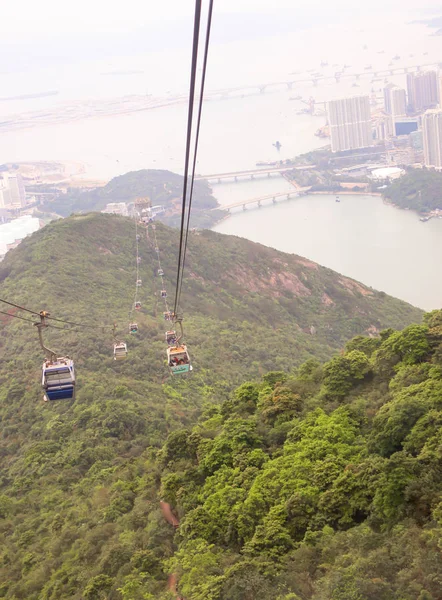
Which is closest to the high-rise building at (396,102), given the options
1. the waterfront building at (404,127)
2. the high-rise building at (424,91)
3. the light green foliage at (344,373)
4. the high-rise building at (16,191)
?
the high-rise building at (424,91)

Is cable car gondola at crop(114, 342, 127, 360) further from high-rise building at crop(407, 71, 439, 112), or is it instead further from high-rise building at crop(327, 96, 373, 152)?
high-rise building at crop(407, 71, 439, 112)

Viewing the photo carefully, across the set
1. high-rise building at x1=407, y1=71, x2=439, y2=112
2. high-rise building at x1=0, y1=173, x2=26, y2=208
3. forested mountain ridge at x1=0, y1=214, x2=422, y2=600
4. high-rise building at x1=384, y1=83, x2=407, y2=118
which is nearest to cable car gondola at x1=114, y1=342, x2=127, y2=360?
forested mountain ridge at x1=0, y1=214, x2=422, y2=600

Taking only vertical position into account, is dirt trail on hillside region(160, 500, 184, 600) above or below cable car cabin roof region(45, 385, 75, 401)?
below

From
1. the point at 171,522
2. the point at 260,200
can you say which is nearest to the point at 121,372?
the point at 171,522

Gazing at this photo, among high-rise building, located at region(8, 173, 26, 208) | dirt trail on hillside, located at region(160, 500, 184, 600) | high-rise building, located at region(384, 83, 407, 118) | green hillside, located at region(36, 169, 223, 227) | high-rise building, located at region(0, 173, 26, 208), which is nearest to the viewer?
dirt trail on hillside, located at region(160, 500, 184, 600)

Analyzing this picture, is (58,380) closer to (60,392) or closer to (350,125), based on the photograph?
(60,392)

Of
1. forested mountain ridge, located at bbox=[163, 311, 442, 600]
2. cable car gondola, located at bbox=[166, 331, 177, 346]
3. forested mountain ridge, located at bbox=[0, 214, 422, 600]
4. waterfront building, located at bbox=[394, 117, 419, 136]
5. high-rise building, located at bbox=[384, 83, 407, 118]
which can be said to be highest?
high-rise building, located at bbox=[384, 83, 407, 118]

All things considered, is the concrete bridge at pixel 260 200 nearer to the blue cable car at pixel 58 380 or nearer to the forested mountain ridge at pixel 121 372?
the forested mountain ridge at pixel 121 372

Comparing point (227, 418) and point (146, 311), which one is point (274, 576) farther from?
point (146, 311)
